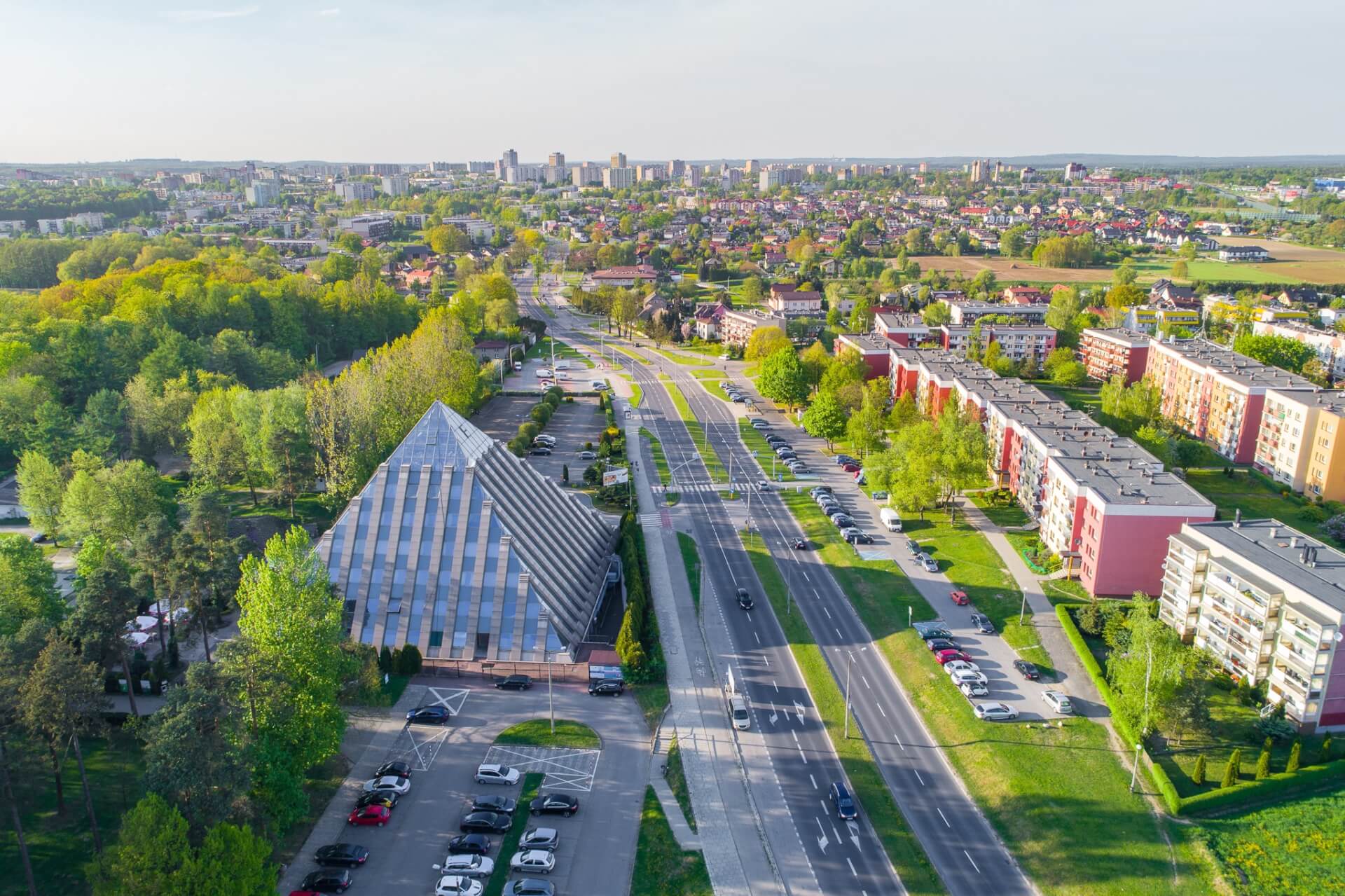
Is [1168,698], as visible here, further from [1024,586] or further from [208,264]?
[208,264]

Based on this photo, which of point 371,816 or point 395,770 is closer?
point 371,816

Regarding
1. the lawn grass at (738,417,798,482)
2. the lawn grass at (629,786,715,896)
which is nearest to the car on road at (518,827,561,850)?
the lawn grass at (629,786,715,896)

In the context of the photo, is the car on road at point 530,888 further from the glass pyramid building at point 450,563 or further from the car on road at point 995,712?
the car on road at point 995,712

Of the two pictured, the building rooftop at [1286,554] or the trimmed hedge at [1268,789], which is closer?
the trimmed hedge at [1268,789]

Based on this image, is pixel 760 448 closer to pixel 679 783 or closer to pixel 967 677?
pixel 967 677

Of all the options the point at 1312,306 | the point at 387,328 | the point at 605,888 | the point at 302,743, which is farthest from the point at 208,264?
the point at 1312,306

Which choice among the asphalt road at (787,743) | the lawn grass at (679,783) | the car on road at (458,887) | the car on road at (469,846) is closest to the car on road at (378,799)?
the car on road at (469,846)

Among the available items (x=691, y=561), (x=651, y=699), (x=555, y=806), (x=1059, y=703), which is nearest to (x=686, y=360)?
(x=691, y=561)
